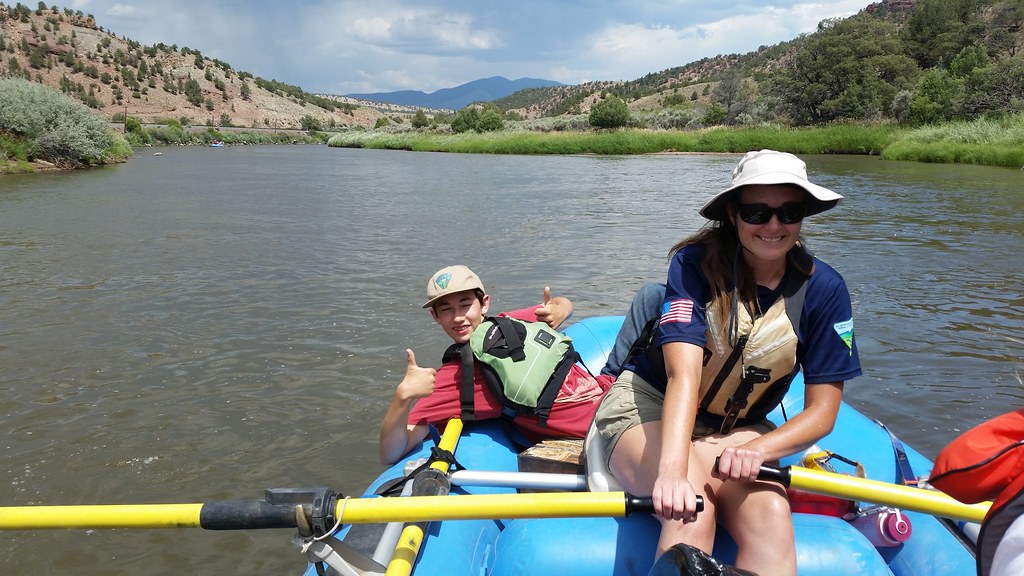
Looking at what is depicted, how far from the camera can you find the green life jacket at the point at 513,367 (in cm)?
265

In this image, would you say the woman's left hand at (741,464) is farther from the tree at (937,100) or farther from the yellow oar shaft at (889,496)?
the tree at (937,100)

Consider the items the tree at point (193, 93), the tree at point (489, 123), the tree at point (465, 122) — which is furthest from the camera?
the tree at point (193, 93)

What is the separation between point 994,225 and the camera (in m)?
10.0

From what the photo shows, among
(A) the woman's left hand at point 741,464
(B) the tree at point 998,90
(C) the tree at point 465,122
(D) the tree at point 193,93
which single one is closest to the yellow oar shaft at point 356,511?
(A) the woman's left hand at point 741,464

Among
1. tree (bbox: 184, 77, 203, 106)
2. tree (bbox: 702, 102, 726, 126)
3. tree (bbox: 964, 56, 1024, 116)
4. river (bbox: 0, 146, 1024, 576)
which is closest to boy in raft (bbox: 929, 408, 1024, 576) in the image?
river (bbox: 0, 146, 1024, 576)

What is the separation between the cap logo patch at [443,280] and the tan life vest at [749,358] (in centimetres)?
108

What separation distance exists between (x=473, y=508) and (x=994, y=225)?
36.5ft

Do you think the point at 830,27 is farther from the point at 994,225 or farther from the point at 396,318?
the point at 396,318

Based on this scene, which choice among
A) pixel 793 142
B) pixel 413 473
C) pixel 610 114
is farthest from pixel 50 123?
pixel 610 114

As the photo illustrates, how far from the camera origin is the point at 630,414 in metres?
2.12

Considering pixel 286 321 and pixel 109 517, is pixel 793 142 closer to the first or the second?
pixel 286 321

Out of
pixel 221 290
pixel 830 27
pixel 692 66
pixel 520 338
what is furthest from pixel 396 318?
pixel 692 66

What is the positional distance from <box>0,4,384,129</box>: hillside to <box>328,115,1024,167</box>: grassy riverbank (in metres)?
29.8

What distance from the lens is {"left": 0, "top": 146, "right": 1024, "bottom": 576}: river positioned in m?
3.47
